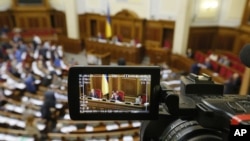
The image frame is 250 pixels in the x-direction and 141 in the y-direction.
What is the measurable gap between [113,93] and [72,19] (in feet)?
40.7

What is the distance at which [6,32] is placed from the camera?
13.4 m

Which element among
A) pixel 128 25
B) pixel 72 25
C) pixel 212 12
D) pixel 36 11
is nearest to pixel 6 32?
A: pixel 36 11

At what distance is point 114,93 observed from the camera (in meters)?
1.25

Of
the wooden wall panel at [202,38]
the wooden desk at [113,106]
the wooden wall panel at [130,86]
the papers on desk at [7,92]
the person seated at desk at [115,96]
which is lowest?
the papers on desk at [7,92]

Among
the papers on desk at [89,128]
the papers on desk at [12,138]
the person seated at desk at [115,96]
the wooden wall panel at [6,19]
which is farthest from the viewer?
the wooden wall panel at [6,19]

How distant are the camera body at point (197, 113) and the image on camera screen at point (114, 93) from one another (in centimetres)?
11

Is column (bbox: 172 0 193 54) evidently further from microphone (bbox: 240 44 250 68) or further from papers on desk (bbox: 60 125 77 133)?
microphone (bbox: 240 44 250 68)

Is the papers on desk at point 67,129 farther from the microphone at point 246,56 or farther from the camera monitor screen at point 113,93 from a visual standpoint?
the microphone at point 246,56

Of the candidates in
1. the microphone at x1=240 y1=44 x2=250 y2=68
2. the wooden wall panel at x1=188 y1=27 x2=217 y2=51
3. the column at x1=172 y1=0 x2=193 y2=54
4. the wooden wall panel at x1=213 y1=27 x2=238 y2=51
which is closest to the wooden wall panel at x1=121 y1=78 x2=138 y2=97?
the microphone at x1=240 y1=44 x2=250 y2=68

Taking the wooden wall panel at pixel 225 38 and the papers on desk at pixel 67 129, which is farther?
the wooden wall panel at pixel 225 38

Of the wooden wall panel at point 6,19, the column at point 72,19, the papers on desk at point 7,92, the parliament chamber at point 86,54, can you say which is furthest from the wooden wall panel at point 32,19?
the papers on desk at point 7,92

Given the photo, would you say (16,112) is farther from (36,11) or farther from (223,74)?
(36,11)

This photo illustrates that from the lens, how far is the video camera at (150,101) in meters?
1.08

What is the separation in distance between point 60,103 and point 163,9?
7161mm
